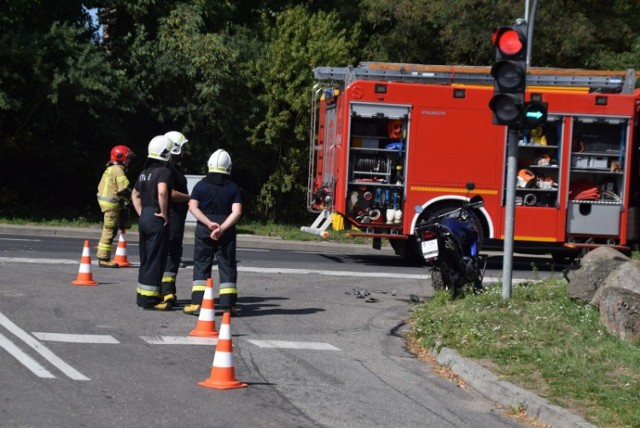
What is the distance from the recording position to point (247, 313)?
39.2 ft

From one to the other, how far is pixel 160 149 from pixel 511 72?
13.2 ft

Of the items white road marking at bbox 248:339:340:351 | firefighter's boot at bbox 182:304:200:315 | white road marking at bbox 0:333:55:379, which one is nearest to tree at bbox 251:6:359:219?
firefighter's boot at bbox 182:304:200:315

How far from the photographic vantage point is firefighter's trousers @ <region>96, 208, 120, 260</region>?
15297mm

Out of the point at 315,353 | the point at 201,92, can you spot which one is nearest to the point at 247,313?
the point at 315,353

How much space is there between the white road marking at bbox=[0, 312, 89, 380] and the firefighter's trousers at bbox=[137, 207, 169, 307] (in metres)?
1.56

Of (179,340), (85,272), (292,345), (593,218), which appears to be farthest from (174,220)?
(593,218)

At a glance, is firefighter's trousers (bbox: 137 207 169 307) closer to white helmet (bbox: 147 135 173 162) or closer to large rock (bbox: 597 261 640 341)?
white helmet (bbox: 147 135 173 162)

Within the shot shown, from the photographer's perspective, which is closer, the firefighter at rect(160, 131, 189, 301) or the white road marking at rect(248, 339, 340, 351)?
the white road marking at rect(248, 339, 340, 351)

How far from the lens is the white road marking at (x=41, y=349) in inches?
319

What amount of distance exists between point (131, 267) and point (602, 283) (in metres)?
7.32

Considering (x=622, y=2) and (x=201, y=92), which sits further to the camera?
(x=622, y=2)

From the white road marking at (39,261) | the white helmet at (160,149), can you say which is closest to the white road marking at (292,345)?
the white helmet at (160,149)

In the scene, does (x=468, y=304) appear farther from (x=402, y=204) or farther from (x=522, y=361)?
(x=402, y=204)

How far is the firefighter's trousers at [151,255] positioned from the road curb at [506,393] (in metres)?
3.36
